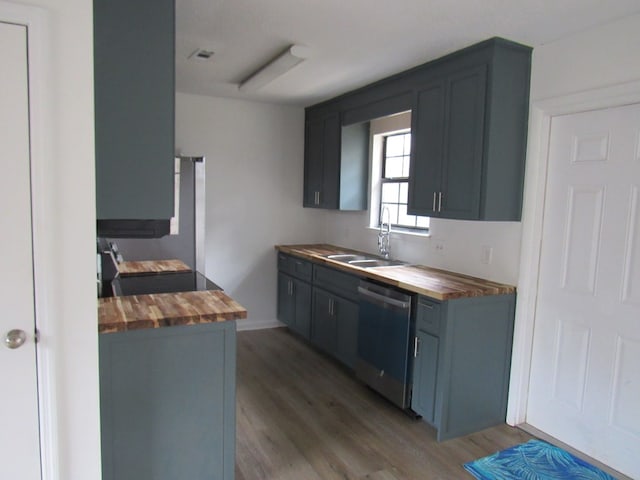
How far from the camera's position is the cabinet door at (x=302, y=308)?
4.23m

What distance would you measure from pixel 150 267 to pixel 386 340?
178 cm

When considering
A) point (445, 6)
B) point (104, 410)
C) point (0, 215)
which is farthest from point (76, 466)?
point (445, 6)

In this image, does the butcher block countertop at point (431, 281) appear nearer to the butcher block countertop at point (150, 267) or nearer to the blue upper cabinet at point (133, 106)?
the butcher block countertop at point (150, 267)

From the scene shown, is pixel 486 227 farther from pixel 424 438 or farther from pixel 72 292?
pixel 72 292

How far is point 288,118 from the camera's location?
15.8 feet

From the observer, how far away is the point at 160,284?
2629 mm

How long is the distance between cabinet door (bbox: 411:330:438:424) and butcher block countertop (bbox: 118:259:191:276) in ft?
5.53

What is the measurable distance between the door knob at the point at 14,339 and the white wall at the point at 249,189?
3013mm

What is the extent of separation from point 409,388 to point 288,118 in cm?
316

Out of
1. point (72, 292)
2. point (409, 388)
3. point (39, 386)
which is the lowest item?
point (409, 388)

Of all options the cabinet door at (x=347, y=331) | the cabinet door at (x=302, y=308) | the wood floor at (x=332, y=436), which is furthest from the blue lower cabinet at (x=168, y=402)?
the cabinet door at (x=302, y=308)

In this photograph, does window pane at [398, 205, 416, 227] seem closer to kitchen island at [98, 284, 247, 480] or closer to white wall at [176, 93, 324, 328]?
white wall at [176, 93, 324, 328]

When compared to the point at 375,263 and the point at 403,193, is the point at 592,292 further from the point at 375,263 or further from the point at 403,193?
the point at 403,193

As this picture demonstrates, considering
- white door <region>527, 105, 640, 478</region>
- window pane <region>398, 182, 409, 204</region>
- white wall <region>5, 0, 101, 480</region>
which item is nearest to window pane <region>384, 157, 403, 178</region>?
window pane <region>398, 182, 409, 204</region>
